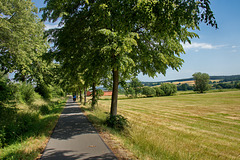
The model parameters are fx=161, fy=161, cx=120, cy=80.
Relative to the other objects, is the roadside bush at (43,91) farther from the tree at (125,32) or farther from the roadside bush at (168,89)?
the roadside bush at (168,89)

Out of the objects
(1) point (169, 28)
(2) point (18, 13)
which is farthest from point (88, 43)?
(2) point (18, 13)

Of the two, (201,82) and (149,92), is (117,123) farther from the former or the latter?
(201,82)

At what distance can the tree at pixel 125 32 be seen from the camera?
436 centimetres

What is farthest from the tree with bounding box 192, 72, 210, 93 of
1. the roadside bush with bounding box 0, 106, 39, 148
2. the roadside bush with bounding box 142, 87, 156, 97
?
the roadside bush with bounding box 0, 106, 39, 148

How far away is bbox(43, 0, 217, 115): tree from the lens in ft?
14.3

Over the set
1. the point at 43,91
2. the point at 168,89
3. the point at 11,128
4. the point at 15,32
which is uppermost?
the point at 15,32

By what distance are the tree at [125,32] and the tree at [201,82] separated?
9179 cm

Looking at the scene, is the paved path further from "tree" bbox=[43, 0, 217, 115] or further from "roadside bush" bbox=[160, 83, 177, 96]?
"roadside bush" bbox=[160, 83, 177, 96]

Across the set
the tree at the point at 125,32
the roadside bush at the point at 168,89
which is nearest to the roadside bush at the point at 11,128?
the tree at the point at 125,32

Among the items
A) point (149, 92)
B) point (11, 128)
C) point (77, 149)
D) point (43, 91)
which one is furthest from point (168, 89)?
point (77, 149)

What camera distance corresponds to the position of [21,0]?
49.9 ft

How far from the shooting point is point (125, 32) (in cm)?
503

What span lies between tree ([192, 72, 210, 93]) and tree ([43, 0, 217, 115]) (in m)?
91.8

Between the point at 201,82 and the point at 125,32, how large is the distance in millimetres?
97027
